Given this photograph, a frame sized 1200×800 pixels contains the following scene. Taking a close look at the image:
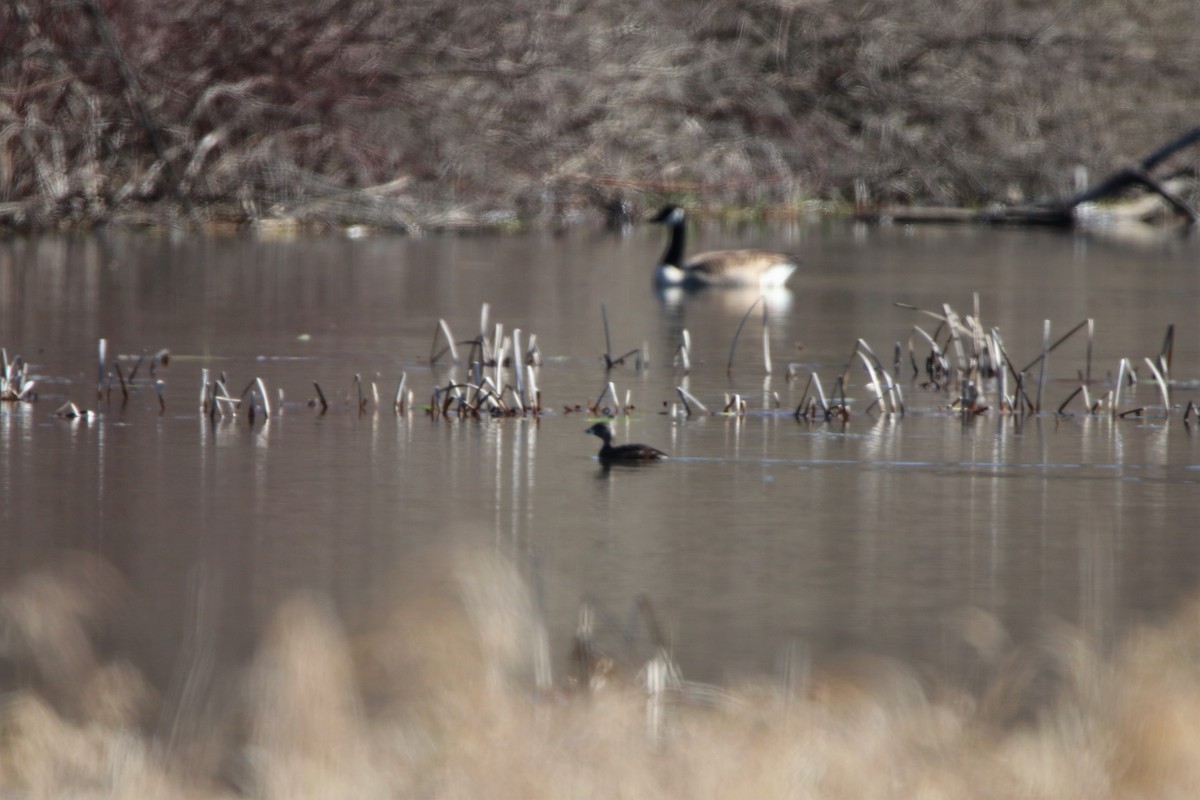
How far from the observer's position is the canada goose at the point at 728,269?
19.6 meters

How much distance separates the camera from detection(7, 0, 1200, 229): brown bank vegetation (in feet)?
83.8

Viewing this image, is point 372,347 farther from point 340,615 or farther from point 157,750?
point 157,750

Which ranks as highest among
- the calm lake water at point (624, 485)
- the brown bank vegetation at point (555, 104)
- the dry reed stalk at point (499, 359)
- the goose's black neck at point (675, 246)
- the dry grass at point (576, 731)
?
the brown bank vegetation at point (555, 104)

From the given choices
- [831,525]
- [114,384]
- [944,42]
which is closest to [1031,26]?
[944,42]

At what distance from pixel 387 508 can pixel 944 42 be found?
94.3 feet

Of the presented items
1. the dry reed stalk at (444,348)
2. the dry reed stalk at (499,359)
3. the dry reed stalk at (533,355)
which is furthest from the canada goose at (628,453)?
the dry reed stalk at (444,348)

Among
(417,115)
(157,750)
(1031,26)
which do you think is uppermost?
(1031,26)

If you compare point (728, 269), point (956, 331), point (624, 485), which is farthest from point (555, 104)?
point (624, 485)

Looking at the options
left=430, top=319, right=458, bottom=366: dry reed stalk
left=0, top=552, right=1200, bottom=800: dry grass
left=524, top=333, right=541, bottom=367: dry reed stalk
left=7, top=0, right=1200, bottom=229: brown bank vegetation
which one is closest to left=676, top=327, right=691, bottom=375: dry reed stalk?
left=524, top=333, right=541, bottom=367: dry reed stalk

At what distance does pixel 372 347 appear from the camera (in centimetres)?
1388

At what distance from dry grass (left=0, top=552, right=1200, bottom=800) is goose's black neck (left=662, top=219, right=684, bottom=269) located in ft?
52.0

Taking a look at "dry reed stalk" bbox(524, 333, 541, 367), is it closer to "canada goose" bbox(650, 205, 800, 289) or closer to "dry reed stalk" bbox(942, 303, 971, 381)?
"dry reed stalk" bbox(942, 303, 971, 381)

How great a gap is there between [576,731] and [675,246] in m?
17.2

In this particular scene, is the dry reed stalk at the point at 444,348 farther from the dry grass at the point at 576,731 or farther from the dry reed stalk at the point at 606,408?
the dry grass at the point at 576,731
